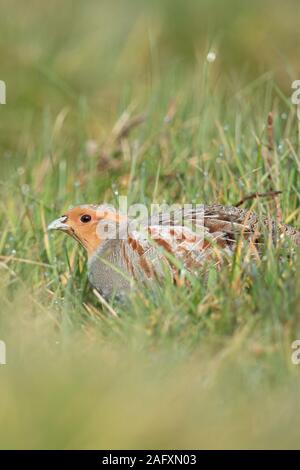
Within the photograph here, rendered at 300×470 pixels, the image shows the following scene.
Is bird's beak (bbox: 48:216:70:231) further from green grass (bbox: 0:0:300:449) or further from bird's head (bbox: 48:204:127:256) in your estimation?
green grass (bbox: 0:0:300:449)

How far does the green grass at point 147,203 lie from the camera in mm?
Answer: 2947

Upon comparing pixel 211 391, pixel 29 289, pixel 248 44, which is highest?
pixel 248 44

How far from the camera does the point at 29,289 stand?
437 centimetres

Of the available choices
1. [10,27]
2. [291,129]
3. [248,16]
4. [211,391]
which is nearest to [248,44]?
[248,16]

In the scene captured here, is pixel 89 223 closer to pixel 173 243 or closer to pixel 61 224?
pixel 61 224

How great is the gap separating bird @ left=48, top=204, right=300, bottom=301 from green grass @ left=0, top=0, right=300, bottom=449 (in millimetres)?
165

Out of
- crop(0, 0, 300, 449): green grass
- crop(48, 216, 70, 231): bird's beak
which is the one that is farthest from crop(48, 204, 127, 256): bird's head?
crop(0, 0, 300, 449): green grass

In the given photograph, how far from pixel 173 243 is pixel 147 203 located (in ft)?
2.50

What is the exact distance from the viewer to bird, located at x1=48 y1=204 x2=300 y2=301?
414 centimetres

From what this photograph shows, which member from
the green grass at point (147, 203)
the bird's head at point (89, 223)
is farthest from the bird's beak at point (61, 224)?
the green grass at point (147, 203)

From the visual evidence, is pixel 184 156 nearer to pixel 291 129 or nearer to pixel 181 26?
pixel 291 129

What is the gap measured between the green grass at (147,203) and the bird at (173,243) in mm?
165
